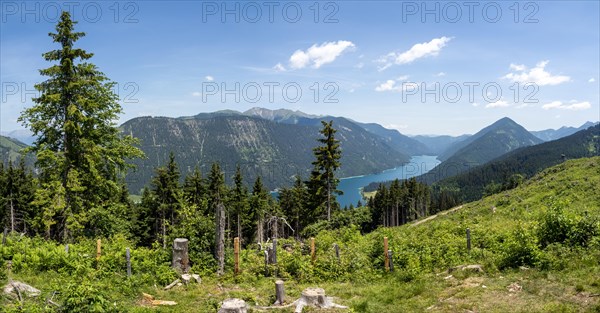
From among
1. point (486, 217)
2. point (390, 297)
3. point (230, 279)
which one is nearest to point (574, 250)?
point (390, 297)

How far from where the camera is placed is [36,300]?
35.6 ft

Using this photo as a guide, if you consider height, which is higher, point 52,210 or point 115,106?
point 115,106

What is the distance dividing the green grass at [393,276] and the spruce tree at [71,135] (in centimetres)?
465

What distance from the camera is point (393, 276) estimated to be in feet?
49.9

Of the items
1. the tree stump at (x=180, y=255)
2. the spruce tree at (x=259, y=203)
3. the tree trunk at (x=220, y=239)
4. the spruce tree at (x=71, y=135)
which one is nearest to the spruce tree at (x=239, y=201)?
the spruce tree at (x=259, y=203)

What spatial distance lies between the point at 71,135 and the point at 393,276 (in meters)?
19.9

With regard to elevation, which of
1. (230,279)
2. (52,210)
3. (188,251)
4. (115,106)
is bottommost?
(230,279)

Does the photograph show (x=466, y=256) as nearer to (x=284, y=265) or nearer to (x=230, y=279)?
(x=284, y=265)

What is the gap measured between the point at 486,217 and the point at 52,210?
31.8m

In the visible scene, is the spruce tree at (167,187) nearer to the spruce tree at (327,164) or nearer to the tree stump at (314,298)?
the spruce tree at (327,164)

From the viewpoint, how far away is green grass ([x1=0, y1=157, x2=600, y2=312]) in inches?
429

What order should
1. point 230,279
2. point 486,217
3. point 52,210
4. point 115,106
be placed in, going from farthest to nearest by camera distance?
point 486,217, point 115,106, point 52,210, point 230,279

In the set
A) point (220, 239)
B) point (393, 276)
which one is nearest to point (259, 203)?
point (220, 239)

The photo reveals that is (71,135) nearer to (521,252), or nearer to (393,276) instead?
(393,276)
